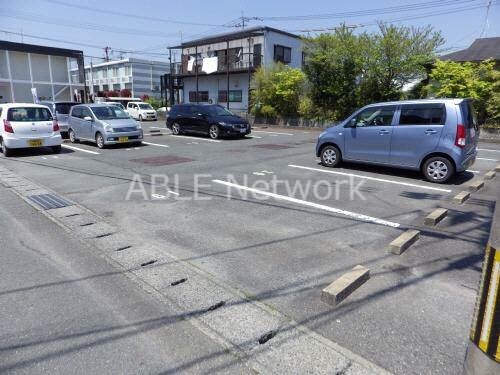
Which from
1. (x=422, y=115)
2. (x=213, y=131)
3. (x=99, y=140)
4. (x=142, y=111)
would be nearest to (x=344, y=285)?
(x=422, y=115)

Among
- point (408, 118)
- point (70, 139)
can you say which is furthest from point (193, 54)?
point (408, 118)

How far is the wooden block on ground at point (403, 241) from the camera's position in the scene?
3983mm

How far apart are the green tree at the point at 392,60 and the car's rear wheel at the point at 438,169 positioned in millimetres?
13058

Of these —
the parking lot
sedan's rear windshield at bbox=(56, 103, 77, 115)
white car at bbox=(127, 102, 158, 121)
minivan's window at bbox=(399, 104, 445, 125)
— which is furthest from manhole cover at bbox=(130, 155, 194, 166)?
white car at bbox=(127, 102, 158, 121)

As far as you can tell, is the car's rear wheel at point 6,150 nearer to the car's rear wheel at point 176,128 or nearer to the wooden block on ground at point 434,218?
the car's rear wheel at point 176,128

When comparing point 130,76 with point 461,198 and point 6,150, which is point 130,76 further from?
point 461,198

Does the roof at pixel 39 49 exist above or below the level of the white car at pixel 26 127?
above

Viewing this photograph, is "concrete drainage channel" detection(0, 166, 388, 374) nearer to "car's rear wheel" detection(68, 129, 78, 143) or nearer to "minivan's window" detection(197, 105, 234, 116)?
"car's rear wheel" detection(68, 129, 78, 143)

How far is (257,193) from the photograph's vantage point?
6605 millimetres

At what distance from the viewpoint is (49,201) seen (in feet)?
19.9

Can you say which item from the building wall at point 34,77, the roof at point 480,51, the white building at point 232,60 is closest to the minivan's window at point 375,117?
the roof at point 480,51

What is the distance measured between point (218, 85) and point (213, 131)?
2065 centimetres

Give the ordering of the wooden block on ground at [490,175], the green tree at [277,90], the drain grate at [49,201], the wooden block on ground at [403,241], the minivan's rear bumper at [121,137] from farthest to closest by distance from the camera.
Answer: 1. the green tree at [277,90]
2. the minivan's rear bumper at [121,137]
3. the wooden block on ground at [490,175]
4. the drain grate at [49,201]
5. the wooden block on ground at [403,241]

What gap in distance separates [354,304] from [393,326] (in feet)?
1.21
